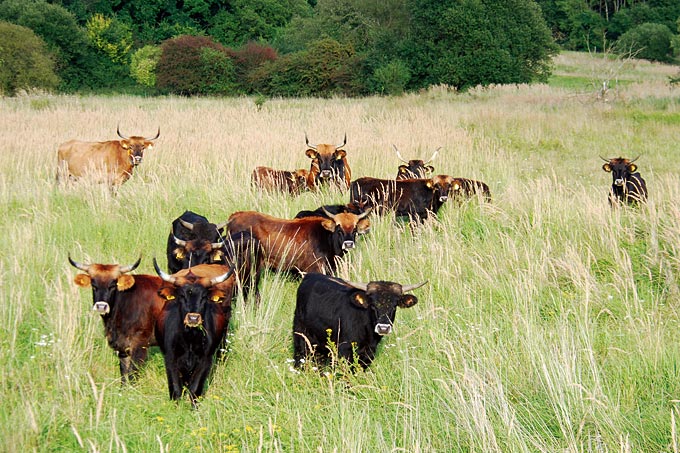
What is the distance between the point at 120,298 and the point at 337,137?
11462 mm

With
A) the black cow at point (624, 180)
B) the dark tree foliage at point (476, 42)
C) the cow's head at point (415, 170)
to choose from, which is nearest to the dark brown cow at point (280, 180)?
the cow's head at point (415, 170)

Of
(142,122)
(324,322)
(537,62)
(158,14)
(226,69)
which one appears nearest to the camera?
(324,322)

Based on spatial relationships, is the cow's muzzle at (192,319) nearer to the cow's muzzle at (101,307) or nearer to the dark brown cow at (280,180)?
the cow's muzzle at (101,307)

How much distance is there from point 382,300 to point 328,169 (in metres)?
6.85

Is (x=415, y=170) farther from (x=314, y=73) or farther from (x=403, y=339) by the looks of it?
(x=314, y=73)

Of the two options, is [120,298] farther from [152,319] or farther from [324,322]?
[324,322]

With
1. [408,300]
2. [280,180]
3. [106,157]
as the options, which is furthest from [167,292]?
[106,157]

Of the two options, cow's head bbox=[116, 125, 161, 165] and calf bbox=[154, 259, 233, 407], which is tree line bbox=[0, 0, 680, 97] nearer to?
cow's head bbox=[116, 125, 161, 165]

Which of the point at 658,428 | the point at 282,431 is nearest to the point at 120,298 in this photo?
the point at 282,431

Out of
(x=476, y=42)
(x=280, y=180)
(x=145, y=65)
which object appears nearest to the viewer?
(x=280, y=180)

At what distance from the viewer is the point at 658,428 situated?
4.17 meters

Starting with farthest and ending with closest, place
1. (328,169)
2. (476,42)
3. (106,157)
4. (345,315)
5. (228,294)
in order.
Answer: (476,42), (106,157), (328,169), (228,294), (345,315)

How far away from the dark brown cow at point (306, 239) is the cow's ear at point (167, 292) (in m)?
2.26

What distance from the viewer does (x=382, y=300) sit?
5.35 metres
